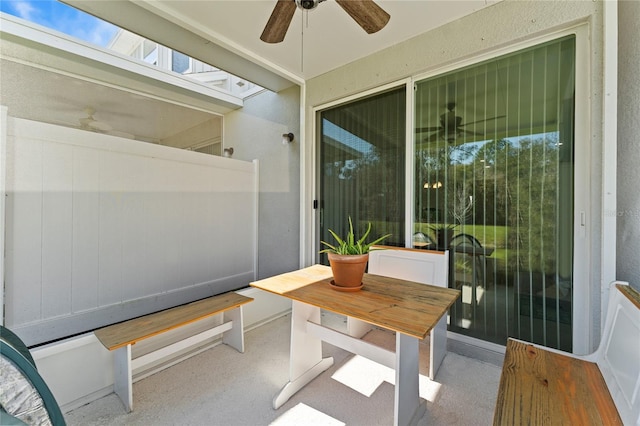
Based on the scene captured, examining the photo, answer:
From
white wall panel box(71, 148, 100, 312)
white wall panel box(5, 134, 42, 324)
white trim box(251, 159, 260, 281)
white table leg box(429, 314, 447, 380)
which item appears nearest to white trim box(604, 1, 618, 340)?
white table leg box(429, 314, 447, 380)

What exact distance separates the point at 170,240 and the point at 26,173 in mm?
1112

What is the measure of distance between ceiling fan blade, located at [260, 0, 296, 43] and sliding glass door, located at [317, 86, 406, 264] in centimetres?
127

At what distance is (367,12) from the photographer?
156 cm

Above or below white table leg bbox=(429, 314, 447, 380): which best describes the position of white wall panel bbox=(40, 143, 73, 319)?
above

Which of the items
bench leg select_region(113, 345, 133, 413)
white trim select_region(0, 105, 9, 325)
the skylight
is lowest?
bench leg select_region(113, 345, 133, 413)

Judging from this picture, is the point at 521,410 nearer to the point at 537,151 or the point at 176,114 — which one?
the point at 537,151

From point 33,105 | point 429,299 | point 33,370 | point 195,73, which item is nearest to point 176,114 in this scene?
point 195,73

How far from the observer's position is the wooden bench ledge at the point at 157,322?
1.63 m

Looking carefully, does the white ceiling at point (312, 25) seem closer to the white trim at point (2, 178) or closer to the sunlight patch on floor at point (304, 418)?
the white trim at point (2, 178)

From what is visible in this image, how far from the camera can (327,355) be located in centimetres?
217

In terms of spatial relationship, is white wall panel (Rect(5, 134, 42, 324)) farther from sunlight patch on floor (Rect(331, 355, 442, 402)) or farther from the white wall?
the white wall

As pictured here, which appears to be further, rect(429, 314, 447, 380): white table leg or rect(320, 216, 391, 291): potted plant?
rect(429, 314, 447, 380): white table leg

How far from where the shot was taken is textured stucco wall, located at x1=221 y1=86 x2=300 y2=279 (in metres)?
3.34

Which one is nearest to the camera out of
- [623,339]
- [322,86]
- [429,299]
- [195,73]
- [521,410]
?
[521,410]
